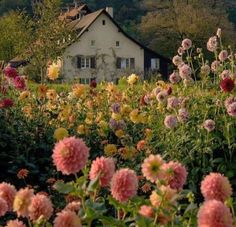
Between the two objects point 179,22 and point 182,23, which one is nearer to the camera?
point 182,23

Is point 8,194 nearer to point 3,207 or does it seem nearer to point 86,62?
point 3,207

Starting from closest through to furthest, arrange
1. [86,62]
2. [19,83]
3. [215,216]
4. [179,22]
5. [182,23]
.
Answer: [215,216] < [19,83] < [86,62] < [182,23] < [179,22]

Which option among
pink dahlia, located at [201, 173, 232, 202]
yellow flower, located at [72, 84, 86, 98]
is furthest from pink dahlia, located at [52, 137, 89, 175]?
yellow flower, located at [72, 84, 86, 98]

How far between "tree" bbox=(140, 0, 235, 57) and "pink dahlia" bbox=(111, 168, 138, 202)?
148 ft

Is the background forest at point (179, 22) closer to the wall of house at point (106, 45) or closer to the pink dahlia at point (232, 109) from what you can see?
the wall of house at point (106, 45)

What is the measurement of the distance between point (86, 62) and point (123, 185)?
43.6 meters

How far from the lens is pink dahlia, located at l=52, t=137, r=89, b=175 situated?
5.98ft

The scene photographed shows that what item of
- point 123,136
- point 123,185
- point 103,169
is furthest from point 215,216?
point 123,136

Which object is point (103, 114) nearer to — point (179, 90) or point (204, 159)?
point (179, 90)

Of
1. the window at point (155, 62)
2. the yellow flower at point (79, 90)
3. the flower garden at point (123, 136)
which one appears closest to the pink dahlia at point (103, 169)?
the flower garden at point (123, 136)

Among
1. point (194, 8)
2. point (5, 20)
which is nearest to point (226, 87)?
point (5, 20)

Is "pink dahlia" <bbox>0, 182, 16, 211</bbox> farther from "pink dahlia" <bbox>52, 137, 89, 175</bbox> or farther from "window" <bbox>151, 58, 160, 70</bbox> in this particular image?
"window" <bbox>151, 58, 160, 70</bbox>

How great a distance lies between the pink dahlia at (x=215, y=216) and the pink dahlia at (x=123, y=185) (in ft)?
0.88

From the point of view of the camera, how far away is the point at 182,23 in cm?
4984
